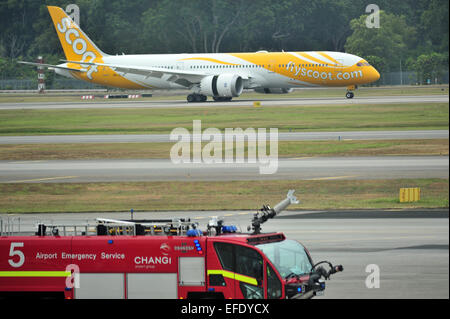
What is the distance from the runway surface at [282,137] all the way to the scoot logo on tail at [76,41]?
31973mm

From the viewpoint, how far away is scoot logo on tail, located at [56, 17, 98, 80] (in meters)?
94.9

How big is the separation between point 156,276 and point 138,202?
18430mm

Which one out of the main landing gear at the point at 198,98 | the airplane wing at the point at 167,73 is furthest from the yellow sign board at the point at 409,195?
the main landing gear at the point at 198,98

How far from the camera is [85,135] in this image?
214 ft

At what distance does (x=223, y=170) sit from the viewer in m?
43.5

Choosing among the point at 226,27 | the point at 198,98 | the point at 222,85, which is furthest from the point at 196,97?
the point at 226,27

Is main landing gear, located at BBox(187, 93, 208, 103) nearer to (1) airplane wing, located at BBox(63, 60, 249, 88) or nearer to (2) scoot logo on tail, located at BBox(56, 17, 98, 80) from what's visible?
(1) airplane wing, located at BBox(63, 60, 249, 88)

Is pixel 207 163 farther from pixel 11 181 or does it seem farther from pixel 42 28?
pixel 42 28

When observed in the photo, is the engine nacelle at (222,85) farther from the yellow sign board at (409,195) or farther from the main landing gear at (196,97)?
the yellow sign board at (409,195)

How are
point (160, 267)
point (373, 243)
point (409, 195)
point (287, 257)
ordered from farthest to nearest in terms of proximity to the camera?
point (409, 195) < point (373, 243) < point (287, 257) < point (160, 267)

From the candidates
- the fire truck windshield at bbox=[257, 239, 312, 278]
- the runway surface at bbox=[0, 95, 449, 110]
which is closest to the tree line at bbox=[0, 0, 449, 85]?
the runway surface at bbox=[0, 95, 449, 110]

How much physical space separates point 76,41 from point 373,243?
76.6 metres

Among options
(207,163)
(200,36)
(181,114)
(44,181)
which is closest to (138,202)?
(44,181)

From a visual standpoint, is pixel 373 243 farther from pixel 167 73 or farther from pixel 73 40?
pixel 73 40
